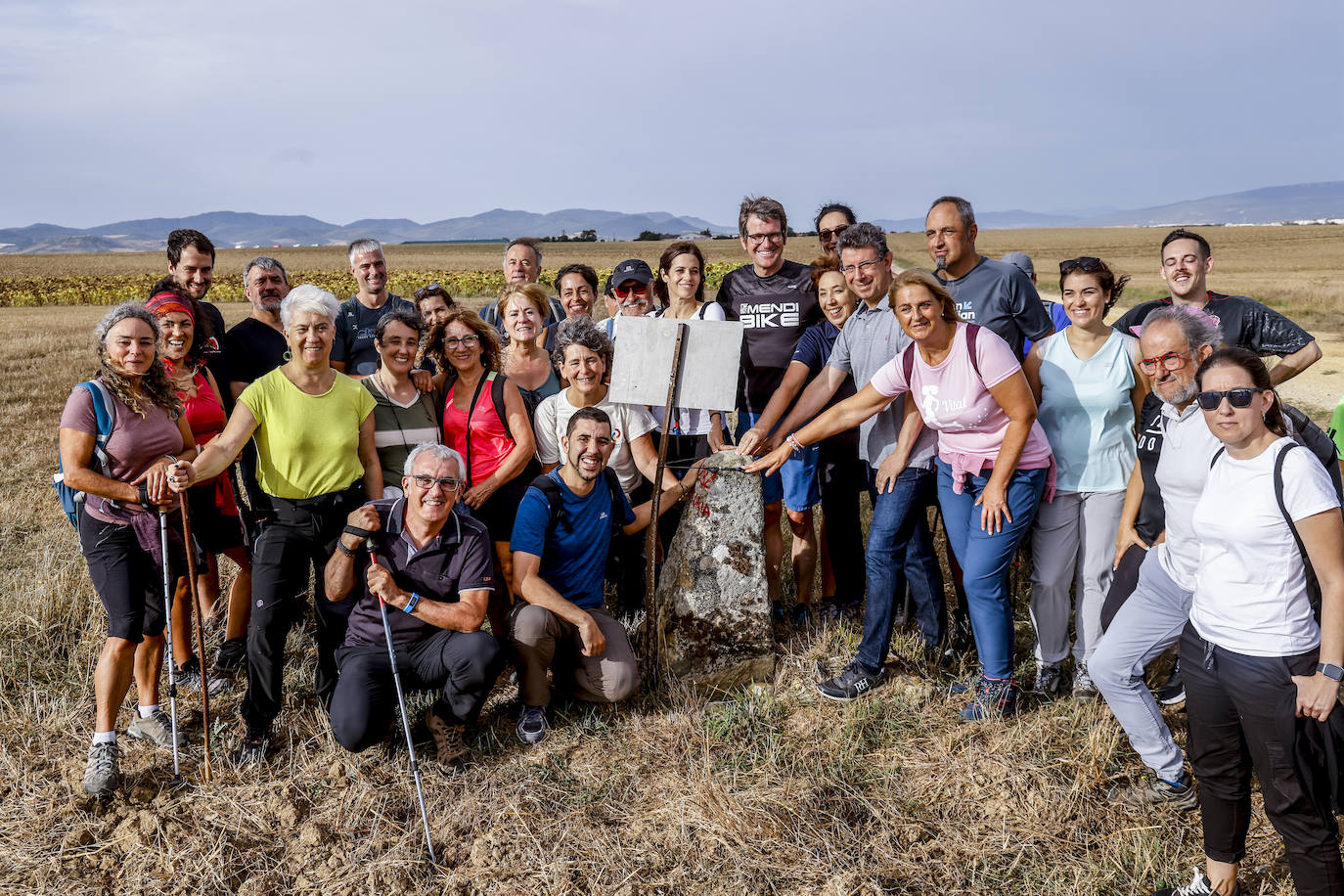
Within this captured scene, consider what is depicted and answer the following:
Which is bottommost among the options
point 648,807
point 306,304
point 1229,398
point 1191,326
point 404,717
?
point 648,807

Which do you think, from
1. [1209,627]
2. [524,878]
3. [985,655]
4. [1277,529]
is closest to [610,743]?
[524,878]

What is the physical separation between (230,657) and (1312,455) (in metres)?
5.59

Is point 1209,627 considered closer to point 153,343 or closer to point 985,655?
point 985,655

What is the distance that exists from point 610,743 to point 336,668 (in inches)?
62.6

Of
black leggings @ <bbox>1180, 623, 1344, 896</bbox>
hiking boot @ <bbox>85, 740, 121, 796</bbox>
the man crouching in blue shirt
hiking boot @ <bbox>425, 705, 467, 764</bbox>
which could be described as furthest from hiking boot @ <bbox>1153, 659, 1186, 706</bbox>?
hiking boot @ <bbox>85, 740, 121, 796</bbox>

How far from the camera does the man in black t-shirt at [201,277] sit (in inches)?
218

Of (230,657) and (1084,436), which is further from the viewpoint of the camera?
(230,657)

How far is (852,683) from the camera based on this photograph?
193 inches

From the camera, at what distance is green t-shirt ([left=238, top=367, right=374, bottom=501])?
4.47 metres

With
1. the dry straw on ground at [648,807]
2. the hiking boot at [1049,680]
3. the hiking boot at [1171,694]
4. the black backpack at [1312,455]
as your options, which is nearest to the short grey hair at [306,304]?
the dry straw on ground at [648,807]

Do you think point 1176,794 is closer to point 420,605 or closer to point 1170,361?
point 1170,361

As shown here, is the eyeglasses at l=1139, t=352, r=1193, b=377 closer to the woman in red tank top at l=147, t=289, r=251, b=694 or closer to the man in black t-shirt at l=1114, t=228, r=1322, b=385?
the man in black t-shirt at l=1114, t=228, r=1322, b=385

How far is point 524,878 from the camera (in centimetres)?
372

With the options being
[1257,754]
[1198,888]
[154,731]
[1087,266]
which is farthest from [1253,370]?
[154,731]
